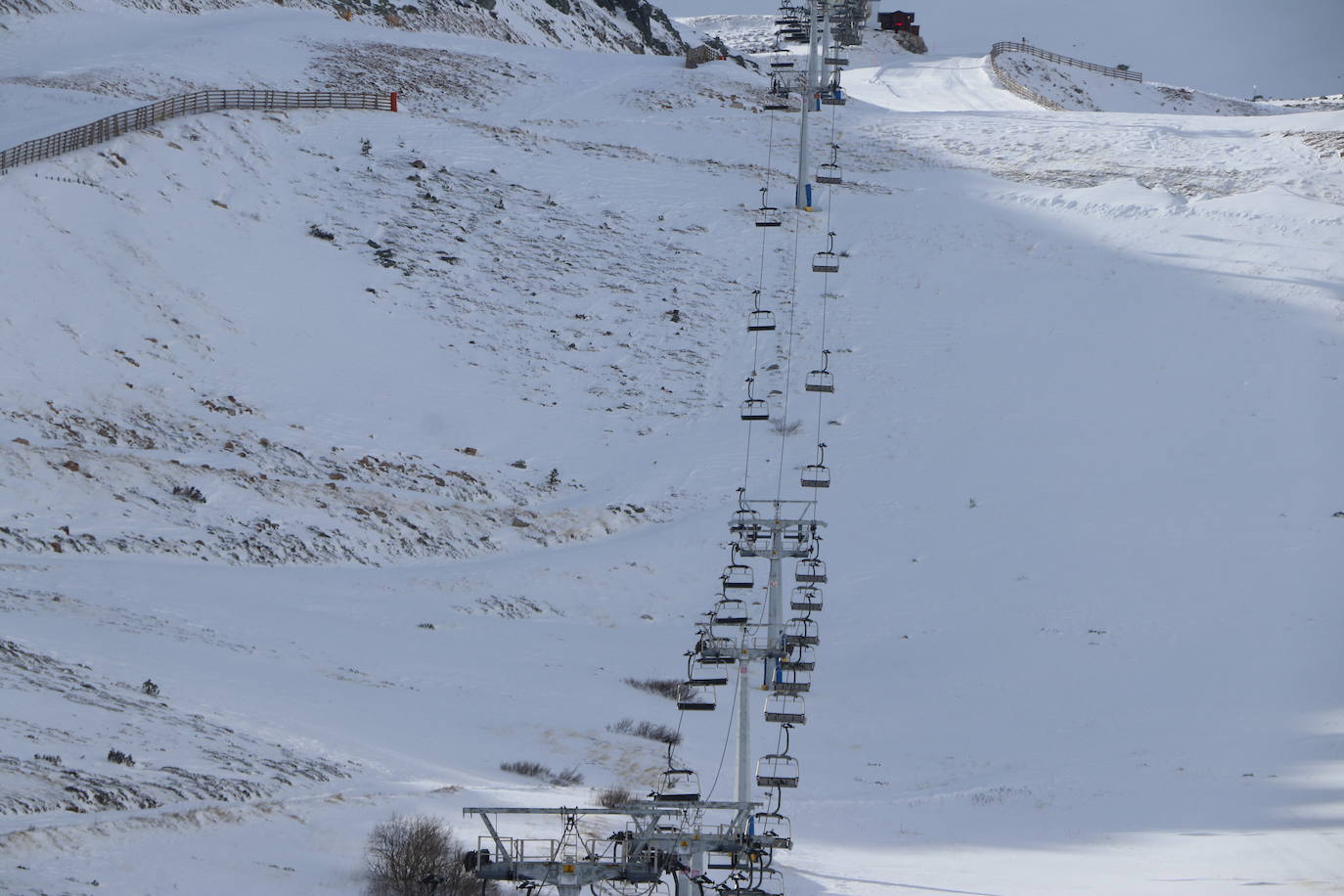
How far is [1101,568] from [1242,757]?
970cm

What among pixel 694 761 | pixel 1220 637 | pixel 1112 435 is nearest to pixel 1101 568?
pixel 1220 637

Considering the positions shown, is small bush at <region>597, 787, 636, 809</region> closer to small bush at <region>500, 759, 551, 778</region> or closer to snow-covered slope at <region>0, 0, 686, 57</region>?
small bush at <region>500, 759, 551, 778</region>

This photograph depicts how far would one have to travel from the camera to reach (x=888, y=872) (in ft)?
68.4

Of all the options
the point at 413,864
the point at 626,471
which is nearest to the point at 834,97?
the point at 626,471

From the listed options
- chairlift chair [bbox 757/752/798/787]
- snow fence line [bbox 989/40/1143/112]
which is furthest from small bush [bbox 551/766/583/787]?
snow fence line [bbox 989/40/1143/112]

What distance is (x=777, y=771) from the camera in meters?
22.1

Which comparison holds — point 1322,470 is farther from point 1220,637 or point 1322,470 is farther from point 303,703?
point 303,703

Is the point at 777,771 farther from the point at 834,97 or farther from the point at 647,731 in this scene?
the point at 834,97

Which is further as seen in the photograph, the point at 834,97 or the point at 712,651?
the point at 834,97

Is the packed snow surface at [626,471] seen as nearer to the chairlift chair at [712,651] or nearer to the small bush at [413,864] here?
the small bush at [413,864]

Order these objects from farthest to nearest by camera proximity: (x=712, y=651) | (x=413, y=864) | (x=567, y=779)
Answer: (x=567, y=779) → (x=712, y=651) → (x=413, y=864)

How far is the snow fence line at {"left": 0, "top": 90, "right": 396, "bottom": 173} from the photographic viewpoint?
4575cm

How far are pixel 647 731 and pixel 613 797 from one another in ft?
18.0

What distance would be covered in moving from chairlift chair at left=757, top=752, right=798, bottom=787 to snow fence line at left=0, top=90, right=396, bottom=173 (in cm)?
3172
